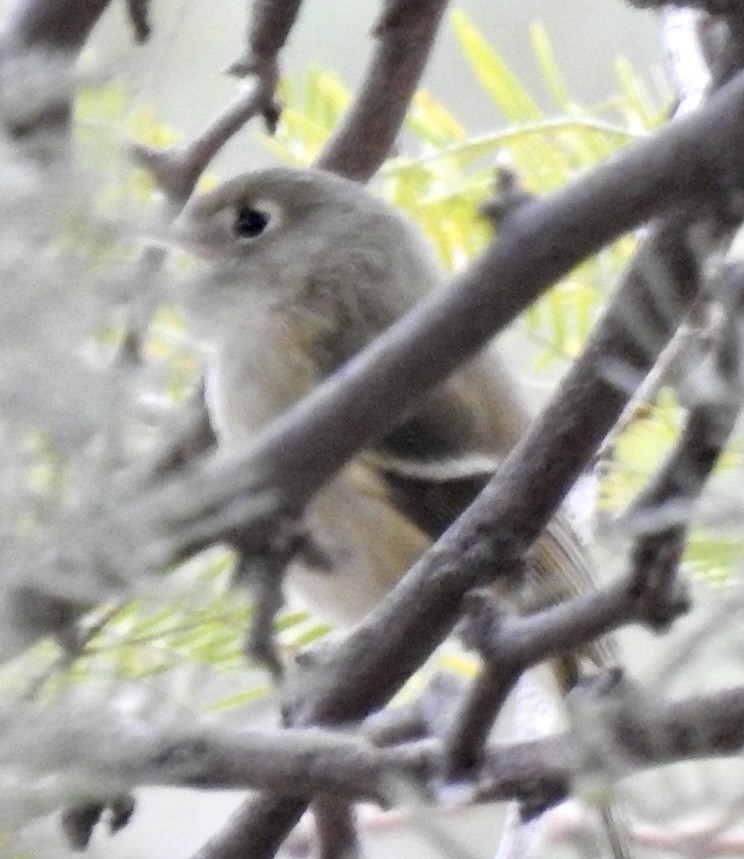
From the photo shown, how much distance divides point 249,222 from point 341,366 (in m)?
0.13

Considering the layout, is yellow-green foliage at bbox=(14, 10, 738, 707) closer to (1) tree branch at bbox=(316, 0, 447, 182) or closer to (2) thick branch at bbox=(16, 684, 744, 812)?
(1) tree branch at bbox=(316, 0, 447, 182)

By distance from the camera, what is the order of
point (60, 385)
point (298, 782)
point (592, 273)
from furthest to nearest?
1. point (592, 273)
2. point (298, 782)
3. point (60, 385)

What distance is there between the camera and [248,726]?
0.45m

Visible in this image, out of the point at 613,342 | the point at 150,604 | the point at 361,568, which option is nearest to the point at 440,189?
the point at 361,568

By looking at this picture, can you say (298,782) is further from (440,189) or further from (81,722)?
(440,189)

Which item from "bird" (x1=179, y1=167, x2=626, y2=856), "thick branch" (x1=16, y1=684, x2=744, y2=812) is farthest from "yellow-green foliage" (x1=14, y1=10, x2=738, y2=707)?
"thick branch" (x1=16, y1=684, x2=744, y2=812)

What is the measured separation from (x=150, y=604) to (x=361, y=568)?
49cm

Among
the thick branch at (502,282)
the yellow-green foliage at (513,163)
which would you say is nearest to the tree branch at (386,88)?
the yellow-green foliage at (513,163)

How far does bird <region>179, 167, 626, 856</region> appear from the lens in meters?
0.81

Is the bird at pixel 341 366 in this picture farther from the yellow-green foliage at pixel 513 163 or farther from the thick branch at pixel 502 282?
the thick branch at pixel 502 282

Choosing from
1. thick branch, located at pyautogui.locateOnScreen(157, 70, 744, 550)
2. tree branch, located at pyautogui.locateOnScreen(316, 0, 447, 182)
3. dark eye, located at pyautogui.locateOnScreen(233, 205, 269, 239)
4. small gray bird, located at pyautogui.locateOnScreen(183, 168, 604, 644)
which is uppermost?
thick branch, located at pyautogui.locateOnScreen(157, 70, 744, 550)

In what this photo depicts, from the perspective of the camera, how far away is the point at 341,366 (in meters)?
0.85

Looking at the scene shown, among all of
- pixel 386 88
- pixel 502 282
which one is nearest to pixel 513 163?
pixel 386 88

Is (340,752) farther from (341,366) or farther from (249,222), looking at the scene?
(249,222)
